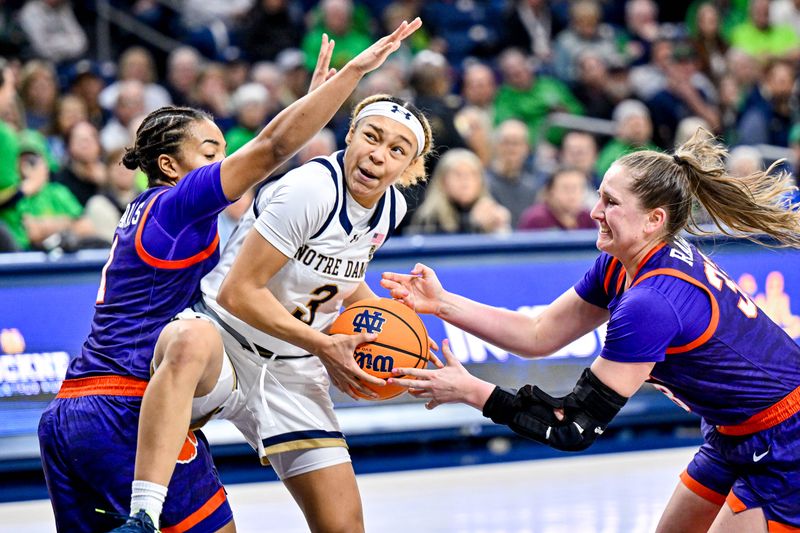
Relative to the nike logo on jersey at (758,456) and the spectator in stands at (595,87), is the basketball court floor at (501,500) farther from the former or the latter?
the spectator in stands at (595,87)

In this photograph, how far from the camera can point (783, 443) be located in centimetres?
392

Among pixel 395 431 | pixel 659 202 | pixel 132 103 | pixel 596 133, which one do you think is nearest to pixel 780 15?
pixel 596 133

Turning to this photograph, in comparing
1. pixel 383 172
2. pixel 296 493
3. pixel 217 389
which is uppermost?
pixel 383 172

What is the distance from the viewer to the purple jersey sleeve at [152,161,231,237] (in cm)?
389

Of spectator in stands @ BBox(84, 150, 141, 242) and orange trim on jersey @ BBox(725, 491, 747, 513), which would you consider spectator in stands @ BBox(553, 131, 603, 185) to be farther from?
orange trim on jersey @ BBox(725, 491, 747, 513)

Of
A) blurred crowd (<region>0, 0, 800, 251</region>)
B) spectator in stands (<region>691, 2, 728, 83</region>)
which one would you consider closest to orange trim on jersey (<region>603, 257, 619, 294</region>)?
blurred crowd (<region>0, 0, 800, 251</region>)

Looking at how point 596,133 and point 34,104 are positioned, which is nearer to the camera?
point 34,104

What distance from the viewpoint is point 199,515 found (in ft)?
13.4

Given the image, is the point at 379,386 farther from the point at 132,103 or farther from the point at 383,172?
the point at 132,103

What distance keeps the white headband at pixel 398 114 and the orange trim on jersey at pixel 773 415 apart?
1540 mm

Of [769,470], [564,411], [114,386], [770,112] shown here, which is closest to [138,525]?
[114,386]

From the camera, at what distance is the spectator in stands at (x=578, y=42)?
491 inches

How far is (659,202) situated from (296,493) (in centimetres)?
172

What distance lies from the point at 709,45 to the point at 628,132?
3104mm
